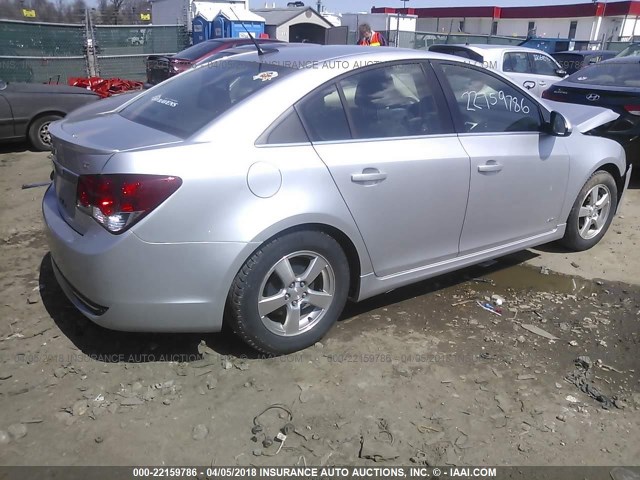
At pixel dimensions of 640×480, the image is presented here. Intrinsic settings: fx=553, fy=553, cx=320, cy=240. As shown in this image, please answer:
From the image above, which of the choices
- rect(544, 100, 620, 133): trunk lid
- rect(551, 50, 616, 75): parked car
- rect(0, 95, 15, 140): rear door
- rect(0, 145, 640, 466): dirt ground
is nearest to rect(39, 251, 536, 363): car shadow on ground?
rect(0, 145, 640, 466): dirt ground

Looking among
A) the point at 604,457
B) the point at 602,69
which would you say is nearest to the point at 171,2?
the point at 602,69

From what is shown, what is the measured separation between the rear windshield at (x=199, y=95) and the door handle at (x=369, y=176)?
70 cm

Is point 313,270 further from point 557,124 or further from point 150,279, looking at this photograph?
point 557,124

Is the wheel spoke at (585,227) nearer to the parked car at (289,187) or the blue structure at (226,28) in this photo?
the parked car at (289,187)

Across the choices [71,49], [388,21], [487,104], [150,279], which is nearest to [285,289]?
[150,279]

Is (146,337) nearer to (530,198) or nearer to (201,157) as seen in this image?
(201,157)

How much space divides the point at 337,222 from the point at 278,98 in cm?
74

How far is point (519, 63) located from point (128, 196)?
1076cm

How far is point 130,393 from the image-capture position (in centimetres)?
288

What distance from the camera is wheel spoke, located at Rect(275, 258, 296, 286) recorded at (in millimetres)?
2965

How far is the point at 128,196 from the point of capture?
2.60 metres

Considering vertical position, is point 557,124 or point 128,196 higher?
point 557,124

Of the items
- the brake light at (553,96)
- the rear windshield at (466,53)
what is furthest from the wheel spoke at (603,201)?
the rear windshield at (466,53)

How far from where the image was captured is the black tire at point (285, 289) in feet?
9.43
